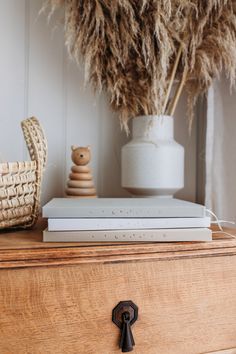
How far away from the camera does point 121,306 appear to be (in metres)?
0.60

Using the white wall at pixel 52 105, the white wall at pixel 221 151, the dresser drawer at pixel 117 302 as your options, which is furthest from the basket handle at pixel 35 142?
the white wall at pixel 221 151

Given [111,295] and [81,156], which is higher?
[81,156]

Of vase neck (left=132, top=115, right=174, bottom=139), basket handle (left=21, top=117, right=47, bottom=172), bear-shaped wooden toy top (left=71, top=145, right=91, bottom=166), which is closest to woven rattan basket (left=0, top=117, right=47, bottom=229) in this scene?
basket handle (left=21, top=117, right=47, bottom=172)

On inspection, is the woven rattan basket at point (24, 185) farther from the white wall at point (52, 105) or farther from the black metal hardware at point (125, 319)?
the white wall at point (52, 105)

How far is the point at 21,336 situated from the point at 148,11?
0.76m

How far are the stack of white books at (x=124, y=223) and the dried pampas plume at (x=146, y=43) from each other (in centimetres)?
40

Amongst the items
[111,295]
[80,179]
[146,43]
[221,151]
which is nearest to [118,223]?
[111,295]

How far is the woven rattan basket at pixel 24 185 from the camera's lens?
67cm

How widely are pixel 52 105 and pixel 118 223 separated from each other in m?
0.66

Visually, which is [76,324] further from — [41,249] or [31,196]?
[31,196]

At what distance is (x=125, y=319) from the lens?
23.5 inches

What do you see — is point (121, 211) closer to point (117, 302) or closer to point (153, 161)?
point (117, 302)

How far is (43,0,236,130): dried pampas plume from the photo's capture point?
845 mm

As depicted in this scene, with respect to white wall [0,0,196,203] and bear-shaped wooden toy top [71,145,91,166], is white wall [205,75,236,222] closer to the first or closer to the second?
white wall [0,0,196,203]
